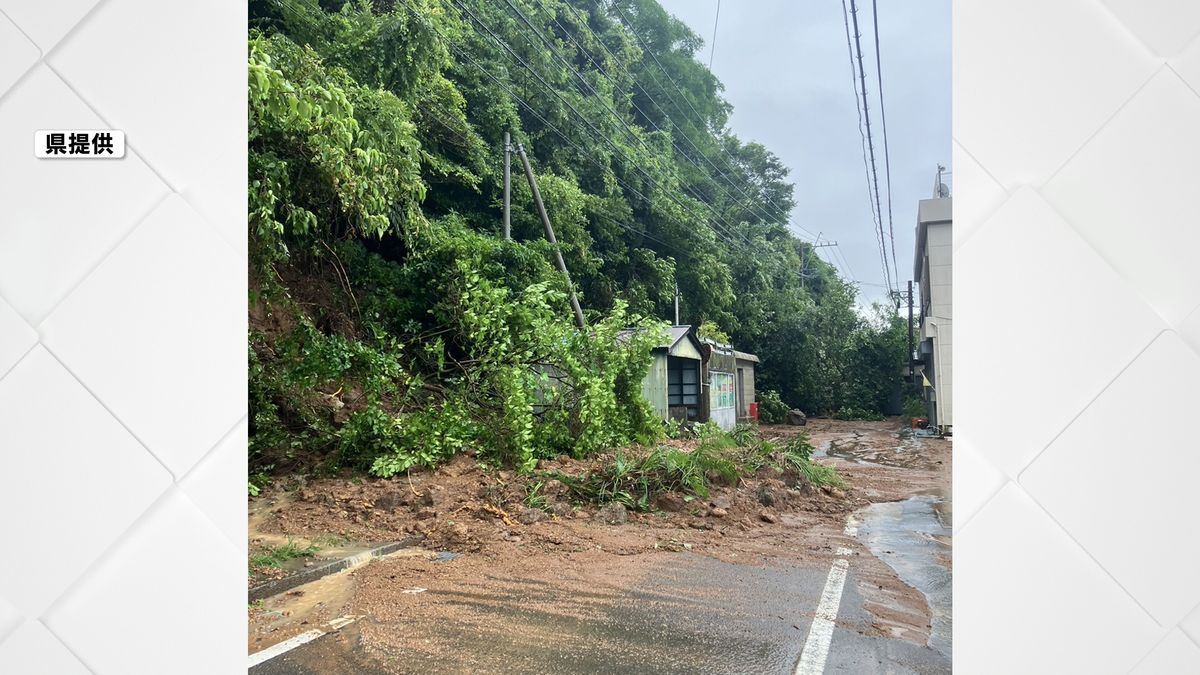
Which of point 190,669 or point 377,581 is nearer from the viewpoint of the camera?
point 190,669

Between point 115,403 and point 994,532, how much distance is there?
96cm

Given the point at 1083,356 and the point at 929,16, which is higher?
the point at 929,16

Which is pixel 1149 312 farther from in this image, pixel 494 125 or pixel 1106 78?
pixel 494 125

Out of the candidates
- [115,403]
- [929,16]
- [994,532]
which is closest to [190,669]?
[115,403]

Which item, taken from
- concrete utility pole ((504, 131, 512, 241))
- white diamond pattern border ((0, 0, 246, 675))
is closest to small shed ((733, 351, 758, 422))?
concrete utility pole ((504, 131, 512, 241))

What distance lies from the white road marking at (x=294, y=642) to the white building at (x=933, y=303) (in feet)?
6.36

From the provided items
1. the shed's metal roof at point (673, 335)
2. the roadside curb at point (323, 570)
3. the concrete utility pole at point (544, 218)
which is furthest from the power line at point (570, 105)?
the roadside curb at point (323, 570)

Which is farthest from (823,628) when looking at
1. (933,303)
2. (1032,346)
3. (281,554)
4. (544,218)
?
(544,218)

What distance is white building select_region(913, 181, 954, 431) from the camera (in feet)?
7.36

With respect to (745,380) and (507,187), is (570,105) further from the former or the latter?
(745,380)

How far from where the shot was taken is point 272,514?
141 inches

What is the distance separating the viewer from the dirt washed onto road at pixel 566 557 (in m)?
2.02

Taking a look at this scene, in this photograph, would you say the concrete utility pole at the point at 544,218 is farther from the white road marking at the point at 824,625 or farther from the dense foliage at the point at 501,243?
the white road marking at the point at 824,625

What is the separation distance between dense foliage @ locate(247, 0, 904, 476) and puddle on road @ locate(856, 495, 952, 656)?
671 mm
